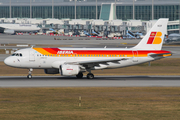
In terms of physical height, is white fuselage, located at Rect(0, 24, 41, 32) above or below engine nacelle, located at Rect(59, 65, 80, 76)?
above

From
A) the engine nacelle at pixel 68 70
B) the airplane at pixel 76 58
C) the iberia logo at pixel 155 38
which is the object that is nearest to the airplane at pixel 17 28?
the airplane at pixel 76 58

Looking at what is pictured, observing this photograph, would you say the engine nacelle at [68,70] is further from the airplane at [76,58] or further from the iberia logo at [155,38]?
the iberia logo at [155,38]

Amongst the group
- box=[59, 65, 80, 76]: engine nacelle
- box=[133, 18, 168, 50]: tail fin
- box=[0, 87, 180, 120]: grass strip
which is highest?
box=[133, 18, 168, 50]: tail fin

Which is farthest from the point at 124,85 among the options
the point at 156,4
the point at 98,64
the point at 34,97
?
the point at 156,4

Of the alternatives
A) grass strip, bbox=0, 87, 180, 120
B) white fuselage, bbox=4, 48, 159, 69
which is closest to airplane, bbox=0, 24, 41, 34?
white fuselage, bbox=4, 48, 159, 69

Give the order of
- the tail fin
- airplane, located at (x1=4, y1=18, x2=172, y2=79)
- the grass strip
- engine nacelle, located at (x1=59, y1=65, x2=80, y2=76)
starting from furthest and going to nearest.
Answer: the tail fin
airplane, located at (x1=4, y1=18, x2=172, y2=79)
engine nacelle, located at (x1=59, y1=65, x2=80, y2=76)
the grass strip

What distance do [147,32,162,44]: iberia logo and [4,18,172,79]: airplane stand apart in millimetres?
209

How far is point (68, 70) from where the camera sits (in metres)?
41.3

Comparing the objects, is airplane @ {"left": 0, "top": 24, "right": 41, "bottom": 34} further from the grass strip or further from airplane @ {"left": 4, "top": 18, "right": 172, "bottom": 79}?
the grass strip

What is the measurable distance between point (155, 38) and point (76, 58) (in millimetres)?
11857

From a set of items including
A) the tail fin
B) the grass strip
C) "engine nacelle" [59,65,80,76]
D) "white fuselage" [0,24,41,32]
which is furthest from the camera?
"white fuselage" [0,24,41,32]

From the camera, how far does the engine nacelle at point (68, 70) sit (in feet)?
135

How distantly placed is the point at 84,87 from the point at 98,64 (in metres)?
7.84

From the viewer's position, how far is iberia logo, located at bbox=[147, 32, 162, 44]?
46312mm
